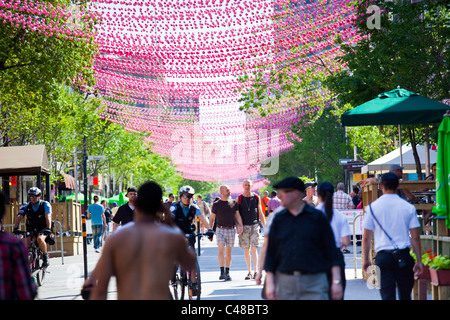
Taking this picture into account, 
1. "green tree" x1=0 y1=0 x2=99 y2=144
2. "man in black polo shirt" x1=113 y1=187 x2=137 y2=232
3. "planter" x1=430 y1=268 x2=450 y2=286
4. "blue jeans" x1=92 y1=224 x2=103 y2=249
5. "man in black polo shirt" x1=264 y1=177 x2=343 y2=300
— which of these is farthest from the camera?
"blue jeans" x1=92 y1=224 x2=103 y2=249

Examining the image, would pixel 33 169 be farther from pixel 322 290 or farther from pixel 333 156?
pixel 333 156

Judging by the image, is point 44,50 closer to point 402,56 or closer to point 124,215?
point 402,56

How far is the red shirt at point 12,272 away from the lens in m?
5.80

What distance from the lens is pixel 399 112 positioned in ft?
45.8

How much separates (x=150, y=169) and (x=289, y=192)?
71491 mm

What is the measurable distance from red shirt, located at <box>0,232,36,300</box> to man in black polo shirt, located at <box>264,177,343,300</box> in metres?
2.20

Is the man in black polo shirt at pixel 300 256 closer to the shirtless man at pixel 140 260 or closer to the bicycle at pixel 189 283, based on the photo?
the shirtless man at pixel 140 260

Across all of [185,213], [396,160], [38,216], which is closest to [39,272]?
[38,216]

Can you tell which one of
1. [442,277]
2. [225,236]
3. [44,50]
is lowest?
[442,277]

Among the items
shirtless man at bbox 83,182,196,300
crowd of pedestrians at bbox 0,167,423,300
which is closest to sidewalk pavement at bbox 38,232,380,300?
crowd of pedestrians at bbox 0,167,423,300

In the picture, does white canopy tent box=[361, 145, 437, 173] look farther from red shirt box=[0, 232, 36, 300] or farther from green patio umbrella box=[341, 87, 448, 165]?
red shirt box=[0, 232, 36, 300]

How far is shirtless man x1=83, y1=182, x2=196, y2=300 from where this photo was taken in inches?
229

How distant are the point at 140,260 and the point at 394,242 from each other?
387 cm
